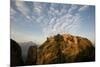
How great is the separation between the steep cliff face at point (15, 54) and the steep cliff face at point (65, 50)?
212 millimetres

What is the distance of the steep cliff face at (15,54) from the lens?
2035 mm

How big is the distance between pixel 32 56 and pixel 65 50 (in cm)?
39

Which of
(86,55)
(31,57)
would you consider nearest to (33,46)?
(31,57)

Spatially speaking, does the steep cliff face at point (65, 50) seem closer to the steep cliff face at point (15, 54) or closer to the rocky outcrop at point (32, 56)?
the rocky outcrop at point (32, 56)

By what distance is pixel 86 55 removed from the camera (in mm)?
2326

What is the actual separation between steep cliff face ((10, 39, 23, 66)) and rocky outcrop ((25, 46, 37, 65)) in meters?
0.09

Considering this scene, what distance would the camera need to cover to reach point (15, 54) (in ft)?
6.70

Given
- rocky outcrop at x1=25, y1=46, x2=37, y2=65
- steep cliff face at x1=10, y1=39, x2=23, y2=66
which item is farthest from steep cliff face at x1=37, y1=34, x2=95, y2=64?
steep cliff face at x1=10, y1=39, x2=23, y2=66

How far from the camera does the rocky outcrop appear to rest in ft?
6.89

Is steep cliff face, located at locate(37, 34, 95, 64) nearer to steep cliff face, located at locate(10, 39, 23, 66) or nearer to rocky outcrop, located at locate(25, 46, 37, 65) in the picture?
rocky outcrop, located at locate(25, 46, 37, 65)

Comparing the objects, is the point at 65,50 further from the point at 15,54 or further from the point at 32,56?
the point at 15,54

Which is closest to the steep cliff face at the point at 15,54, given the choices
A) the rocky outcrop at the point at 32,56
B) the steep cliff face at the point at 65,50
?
the rocky outcrop at the point at 32,56

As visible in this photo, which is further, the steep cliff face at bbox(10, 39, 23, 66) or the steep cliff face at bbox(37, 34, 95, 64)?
the steep cliff face at bbox(37, 34, 95, 64)
